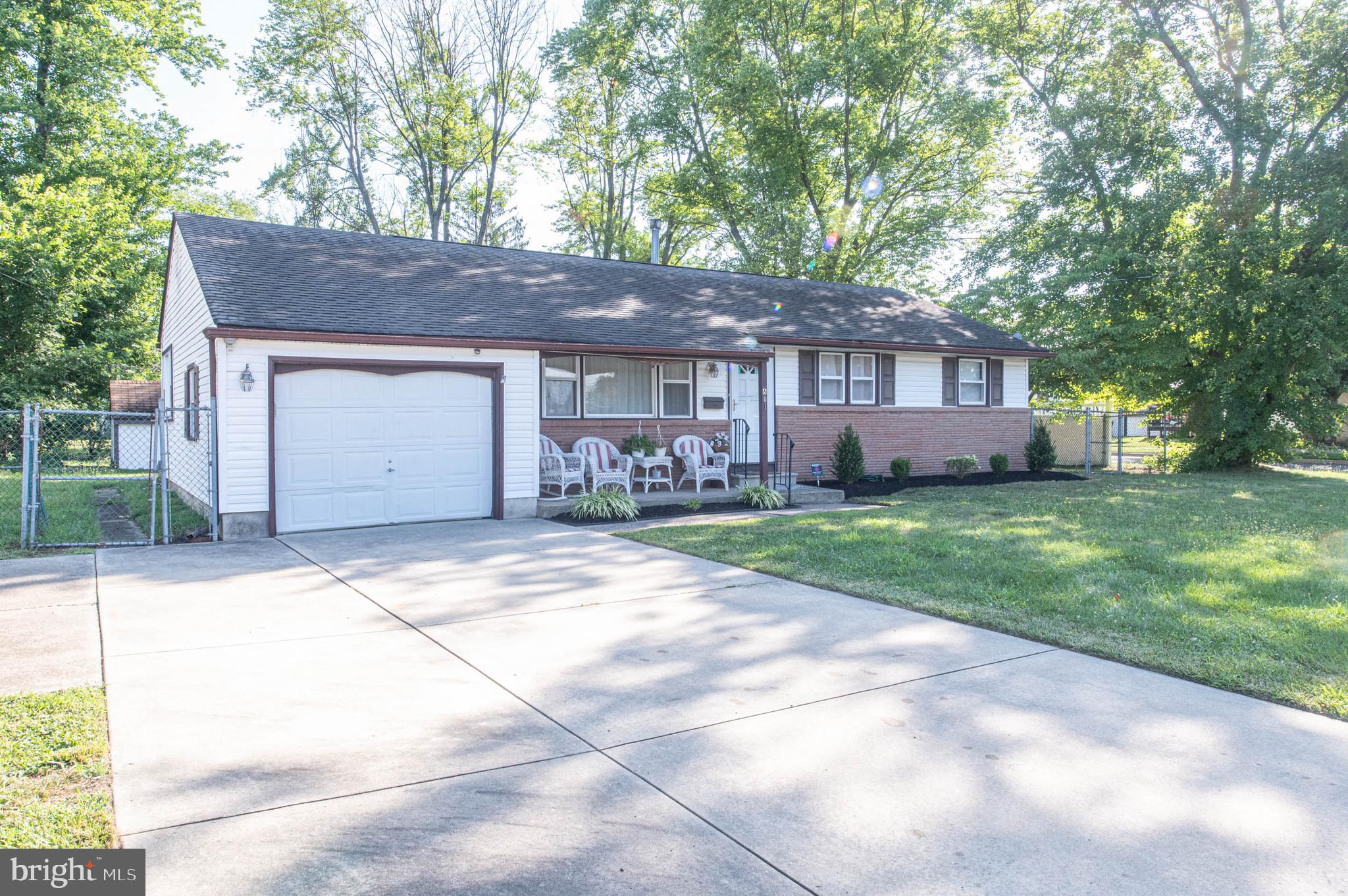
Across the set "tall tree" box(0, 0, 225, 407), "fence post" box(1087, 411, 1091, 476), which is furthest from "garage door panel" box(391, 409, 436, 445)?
"fence post" box(1087, 411, 1091, 476)

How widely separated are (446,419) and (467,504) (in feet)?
4.26

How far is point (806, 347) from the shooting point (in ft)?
55.8

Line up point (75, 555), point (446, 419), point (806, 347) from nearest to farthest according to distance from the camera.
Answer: point (75, 555) → point (446, 419) → point (806, 347)

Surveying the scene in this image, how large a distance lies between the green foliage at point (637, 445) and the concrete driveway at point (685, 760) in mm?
8096

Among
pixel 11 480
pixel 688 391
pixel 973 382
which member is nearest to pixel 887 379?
pixel 973 382

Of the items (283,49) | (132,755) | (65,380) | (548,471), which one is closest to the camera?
(132,755)

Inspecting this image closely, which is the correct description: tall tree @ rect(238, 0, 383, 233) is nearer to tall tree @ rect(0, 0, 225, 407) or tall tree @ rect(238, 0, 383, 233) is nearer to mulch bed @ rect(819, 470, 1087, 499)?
tall tree @ rect(0, 0, 225, 407)

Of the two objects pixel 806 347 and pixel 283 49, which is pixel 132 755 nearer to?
pixel 806 347

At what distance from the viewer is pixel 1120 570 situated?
7.92 metres

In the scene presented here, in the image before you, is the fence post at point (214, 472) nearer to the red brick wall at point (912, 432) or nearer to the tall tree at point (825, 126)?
the red brick wall at point (912, 432)

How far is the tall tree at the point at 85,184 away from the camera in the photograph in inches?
834

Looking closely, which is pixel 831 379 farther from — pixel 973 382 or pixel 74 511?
pixel 74 511

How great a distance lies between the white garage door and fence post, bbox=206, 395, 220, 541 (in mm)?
701

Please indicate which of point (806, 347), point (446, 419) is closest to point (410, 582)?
point (446, 419)
